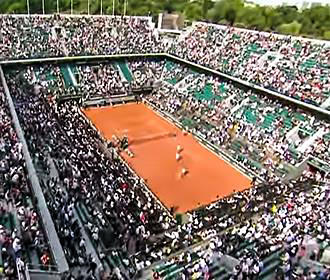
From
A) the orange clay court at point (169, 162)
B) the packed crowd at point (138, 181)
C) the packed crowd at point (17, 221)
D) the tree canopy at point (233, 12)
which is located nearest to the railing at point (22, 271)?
the packed crowd at point (17, 221)

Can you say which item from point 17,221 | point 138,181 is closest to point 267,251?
point 17,221

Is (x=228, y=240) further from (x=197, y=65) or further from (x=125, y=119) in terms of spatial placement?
(x=197, y=65)

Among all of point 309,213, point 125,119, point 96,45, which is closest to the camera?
point 309,213

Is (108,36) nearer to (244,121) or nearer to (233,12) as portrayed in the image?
(244,121)

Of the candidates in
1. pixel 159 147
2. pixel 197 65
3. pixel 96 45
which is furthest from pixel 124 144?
pixel 96 45

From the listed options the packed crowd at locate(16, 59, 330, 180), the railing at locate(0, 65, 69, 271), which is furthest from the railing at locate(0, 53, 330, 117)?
the railing at locate(0, 65, 69, 271)

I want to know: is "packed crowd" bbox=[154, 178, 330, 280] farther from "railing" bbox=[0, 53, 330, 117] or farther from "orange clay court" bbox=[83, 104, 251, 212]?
"railing" bbox=[0, 53, 330, 117]
